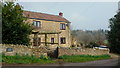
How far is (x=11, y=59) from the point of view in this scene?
14.2 metres

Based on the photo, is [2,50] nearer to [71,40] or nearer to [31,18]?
[31,18]

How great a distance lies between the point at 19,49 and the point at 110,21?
61.8 feet

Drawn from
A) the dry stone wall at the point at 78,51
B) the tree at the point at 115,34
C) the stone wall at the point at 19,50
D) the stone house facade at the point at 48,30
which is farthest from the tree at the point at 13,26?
the tree at the point at 115,34

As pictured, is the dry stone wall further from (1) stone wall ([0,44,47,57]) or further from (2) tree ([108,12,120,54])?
(2) tree ([108,12,120,54])

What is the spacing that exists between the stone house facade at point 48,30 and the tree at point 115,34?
877cm

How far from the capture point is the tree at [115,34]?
26.8 meters

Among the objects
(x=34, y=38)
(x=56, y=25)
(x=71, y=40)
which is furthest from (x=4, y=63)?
(x=71, y=40)

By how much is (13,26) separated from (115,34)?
17.0m

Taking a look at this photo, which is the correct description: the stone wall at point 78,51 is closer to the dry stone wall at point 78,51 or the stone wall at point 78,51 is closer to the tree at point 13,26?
the dry stone wall at point 78,51

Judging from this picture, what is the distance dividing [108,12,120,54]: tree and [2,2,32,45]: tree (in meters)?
15.2

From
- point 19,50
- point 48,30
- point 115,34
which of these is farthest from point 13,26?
point 115,34

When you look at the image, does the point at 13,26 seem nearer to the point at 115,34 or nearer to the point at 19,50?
the point at 19,50

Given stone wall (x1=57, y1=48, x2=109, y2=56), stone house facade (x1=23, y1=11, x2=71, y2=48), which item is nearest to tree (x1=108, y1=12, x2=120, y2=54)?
stone wall (x1=57, y1=48, x2=109, y2=56)

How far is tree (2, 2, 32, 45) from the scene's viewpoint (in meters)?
17.5
